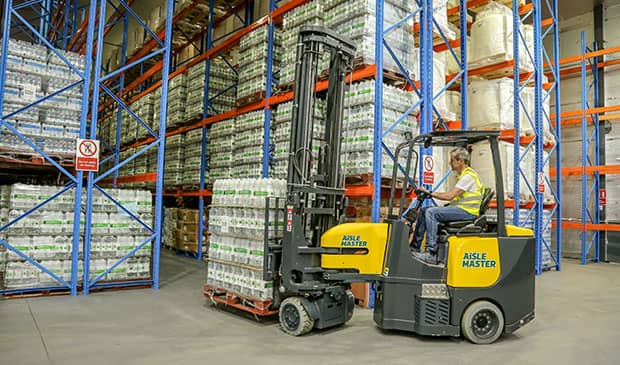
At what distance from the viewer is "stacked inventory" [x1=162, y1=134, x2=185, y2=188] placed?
12.8 m

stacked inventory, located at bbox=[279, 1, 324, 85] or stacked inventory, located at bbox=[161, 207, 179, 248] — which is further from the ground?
stacked inventory, located at bbox=[279, 1, 324, 85]

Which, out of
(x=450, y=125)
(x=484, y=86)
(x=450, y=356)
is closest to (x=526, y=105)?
(x=484, y=86)

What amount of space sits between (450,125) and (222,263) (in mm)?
4708

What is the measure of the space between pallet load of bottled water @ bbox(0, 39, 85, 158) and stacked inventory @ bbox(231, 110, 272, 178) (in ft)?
10.9

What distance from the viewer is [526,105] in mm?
10406

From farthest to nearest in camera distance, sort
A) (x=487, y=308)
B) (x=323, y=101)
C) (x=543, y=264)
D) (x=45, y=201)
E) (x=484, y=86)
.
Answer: (x=543, y=264) < (x=484, y=86) < (x=323, y=101) < (x=45, y=201) < (x=487, y=308)

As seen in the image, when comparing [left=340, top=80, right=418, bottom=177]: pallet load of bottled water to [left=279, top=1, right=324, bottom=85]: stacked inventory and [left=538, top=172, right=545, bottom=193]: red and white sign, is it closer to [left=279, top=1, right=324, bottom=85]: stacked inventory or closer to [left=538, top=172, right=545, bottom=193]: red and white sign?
[left=279, top=1, right=324, bottom=85]: stacked inventory

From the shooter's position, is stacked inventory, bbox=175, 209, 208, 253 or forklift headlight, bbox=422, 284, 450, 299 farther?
stacked inventory, bbox=175, 209, 208, 253

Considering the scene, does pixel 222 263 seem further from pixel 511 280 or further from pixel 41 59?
pixel 41 59

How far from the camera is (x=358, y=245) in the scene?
5.15 m

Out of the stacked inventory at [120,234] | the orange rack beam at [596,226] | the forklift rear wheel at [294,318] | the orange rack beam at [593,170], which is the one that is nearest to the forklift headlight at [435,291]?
the forklift rear wheel at [294,318]

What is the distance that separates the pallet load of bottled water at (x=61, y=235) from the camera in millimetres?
6727

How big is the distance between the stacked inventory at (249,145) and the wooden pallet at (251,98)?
260 millimetres

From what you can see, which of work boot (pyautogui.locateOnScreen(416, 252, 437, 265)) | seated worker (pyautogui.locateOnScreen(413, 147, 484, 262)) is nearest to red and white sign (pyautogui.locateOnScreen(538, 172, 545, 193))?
seated worker (pyautogui.locateOnScreen(413, 147, 484, 262))
